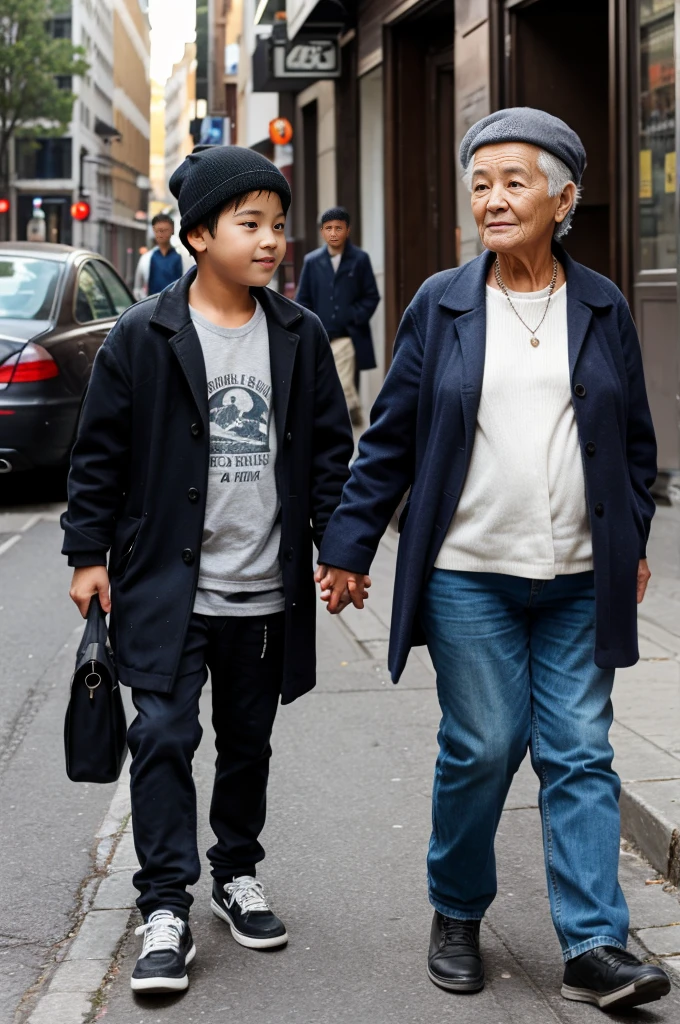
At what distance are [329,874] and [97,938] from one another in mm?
701

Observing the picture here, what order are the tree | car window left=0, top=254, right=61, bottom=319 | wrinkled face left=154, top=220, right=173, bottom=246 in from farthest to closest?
the tree < wrinkled face left=154, top=220, right=173, bottom=246 < car window left=0, top=254, right=61, bottom=319

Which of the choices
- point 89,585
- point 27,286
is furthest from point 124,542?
point 27,286

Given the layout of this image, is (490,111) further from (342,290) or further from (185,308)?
(185,308)

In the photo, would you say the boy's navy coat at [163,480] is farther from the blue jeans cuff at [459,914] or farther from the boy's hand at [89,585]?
the blue jeans cuff at [459,914]

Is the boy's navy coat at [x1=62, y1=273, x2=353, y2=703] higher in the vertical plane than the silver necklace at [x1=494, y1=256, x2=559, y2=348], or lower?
lower

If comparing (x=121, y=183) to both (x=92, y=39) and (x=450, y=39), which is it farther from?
(x=450, y=39)

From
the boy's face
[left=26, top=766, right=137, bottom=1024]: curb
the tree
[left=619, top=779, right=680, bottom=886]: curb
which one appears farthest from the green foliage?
the boy's face

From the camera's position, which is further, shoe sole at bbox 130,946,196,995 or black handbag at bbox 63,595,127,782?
black handbag at bbox 63,595,127,782

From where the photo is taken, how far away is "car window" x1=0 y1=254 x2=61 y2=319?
10.4 metres

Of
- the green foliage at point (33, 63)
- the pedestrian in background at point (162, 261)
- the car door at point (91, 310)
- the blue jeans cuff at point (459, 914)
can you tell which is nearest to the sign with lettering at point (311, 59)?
the pedestrian in background at point (162, 261)

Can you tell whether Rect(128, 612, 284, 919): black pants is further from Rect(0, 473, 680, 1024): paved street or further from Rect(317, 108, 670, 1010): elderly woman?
Rect(317, 108, 670, 1010): elderly woman

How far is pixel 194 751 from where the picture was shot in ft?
11.8

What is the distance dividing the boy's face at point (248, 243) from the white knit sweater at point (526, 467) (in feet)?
1.74

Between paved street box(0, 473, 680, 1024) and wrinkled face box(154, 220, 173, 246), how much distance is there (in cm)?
995
